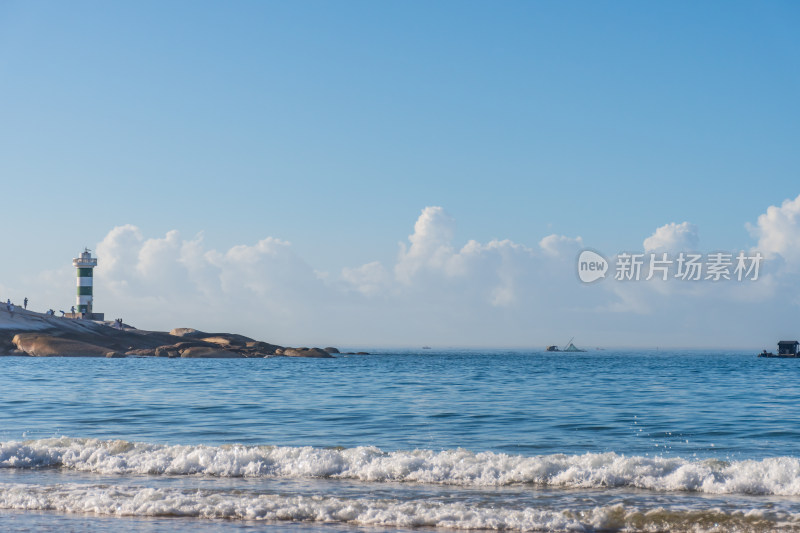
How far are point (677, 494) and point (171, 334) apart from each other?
106 meters

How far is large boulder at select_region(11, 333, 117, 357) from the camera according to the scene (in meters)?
85.7

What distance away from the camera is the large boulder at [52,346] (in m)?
85.7

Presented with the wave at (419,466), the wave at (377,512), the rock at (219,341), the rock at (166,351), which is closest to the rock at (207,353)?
the rock at (166,351)

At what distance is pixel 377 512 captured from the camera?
12.8m

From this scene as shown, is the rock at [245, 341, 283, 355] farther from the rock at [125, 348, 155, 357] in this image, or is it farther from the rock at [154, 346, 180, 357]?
the rock at [125, 348, 155, 357]

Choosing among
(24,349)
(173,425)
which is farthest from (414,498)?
Result: (24,349)

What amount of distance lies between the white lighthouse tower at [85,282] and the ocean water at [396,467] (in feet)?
298

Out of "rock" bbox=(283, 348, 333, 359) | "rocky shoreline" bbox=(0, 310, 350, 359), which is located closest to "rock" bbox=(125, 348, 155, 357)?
"rocky shoreline" bbox=(0, 310, 350, 359)

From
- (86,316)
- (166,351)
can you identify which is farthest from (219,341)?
(86,316)

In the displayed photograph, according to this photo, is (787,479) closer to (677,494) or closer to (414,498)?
(677,494)

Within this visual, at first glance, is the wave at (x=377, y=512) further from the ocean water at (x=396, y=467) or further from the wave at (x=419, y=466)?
the wave at (x=419, y=466)

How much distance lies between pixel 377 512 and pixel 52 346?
84020 mm

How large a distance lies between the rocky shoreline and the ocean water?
6335 cm

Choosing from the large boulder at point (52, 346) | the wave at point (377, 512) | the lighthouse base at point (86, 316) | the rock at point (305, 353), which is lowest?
the rock at point (305, 353)
